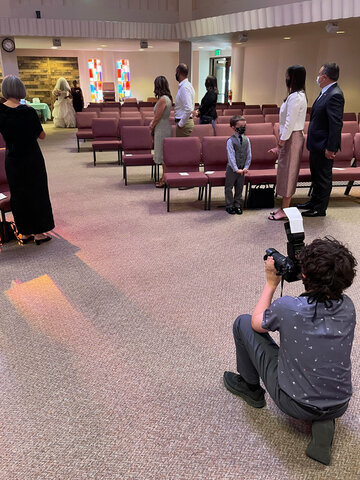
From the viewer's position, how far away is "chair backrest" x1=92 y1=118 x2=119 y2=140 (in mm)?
8641

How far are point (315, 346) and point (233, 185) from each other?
387 centimetres

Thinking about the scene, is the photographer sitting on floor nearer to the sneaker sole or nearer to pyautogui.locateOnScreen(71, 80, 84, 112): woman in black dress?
the sneaker sole

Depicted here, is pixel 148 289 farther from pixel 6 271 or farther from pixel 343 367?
pixel 343 367

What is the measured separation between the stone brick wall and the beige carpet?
53.9 ft

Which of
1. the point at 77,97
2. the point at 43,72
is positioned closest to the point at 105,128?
the point at 77,97

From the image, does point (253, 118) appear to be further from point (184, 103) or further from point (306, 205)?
point (306, 205)

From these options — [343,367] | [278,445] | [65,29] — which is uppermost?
[65,29]

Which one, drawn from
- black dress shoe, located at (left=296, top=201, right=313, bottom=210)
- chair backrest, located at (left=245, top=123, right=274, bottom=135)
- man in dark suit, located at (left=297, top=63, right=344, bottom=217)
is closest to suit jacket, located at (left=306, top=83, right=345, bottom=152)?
man in dark suit, located at (left=297, top=63, right=344, bottom=217)

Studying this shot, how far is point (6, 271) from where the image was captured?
3.87m

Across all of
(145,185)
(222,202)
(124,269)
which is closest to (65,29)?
(145,185)

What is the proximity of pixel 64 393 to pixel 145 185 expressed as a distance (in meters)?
4.94

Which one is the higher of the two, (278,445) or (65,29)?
(65,29)

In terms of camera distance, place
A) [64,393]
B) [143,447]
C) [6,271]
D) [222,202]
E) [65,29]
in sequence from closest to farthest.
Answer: [143,447], [64,393], [6,271], [222,202], [65,29]

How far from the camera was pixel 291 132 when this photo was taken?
4.79 metres
